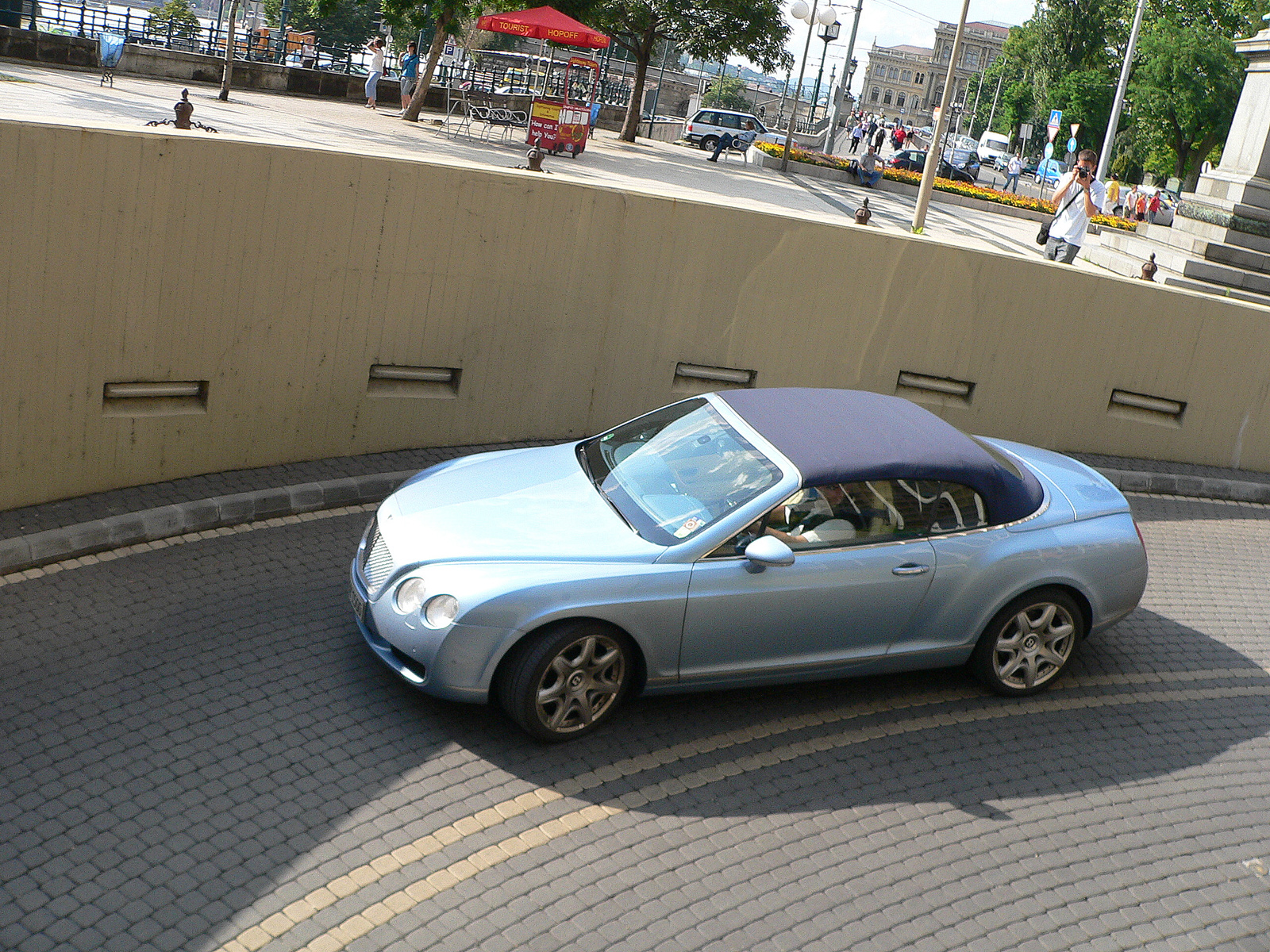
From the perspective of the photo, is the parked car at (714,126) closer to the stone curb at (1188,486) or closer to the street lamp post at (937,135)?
the street lamp post at (937,135)

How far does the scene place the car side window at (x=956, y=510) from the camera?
20.8 ft

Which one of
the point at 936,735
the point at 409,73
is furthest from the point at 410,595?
the point at 409,73

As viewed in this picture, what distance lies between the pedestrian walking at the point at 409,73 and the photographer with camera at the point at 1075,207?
1994 cm

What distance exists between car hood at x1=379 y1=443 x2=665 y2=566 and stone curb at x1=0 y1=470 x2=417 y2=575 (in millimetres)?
1665

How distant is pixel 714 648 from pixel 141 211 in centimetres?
446

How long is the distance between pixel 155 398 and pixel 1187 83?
72774mm

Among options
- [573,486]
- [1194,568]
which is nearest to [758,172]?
[1194,568]

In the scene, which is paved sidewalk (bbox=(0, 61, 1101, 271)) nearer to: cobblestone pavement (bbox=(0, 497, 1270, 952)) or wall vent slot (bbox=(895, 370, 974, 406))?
wall vent slot (bbox=(895, 370, 974, 406))

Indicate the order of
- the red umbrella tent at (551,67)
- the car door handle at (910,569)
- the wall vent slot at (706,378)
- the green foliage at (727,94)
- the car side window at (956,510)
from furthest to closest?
the green foliage at (727,94), the red umbrella tent at (551,67), the wall vent slot at (706,378), the car side window at (956,510), the car door handle at (910,569)

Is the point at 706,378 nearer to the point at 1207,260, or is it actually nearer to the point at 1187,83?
the point at 1207,260

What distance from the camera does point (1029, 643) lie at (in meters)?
6.62

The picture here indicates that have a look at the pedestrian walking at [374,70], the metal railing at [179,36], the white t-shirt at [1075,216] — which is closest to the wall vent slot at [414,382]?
the white t-shirt at [1075,216]

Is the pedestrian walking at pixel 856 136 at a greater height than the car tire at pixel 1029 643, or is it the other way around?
the pedestrian walking at pixel 856 136

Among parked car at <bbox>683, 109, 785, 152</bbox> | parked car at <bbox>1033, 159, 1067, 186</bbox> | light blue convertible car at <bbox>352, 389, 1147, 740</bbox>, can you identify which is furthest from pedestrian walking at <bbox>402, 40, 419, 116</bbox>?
parked car at <bbox>1033, 159, 1067, 186</bbox>
